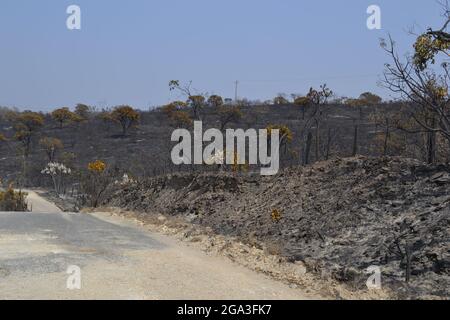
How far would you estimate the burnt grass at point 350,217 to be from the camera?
8062mm

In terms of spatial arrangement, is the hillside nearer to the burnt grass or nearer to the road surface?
the burnt grass

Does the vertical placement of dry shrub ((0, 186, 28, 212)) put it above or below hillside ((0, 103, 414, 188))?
below

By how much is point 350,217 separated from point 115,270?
4564 mm

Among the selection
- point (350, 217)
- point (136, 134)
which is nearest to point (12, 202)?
point (350, 217)

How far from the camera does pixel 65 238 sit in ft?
38.4

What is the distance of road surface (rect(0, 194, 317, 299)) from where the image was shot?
23.0ft

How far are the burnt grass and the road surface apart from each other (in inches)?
53.0

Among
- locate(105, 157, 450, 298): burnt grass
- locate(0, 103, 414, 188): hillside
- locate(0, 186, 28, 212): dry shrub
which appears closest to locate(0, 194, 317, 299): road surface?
locate(105, 157, 450, 298): burnt grass

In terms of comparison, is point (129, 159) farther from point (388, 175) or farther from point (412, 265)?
point (412, 265)

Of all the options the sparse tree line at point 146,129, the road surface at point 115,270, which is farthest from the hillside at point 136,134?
the road surface at point 115,270

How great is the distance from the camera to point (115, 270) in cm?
831

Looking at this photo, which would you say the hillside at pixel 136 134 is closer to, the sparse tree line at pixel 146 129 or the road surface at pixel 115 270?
the sparse tree line at pixel 146 129
